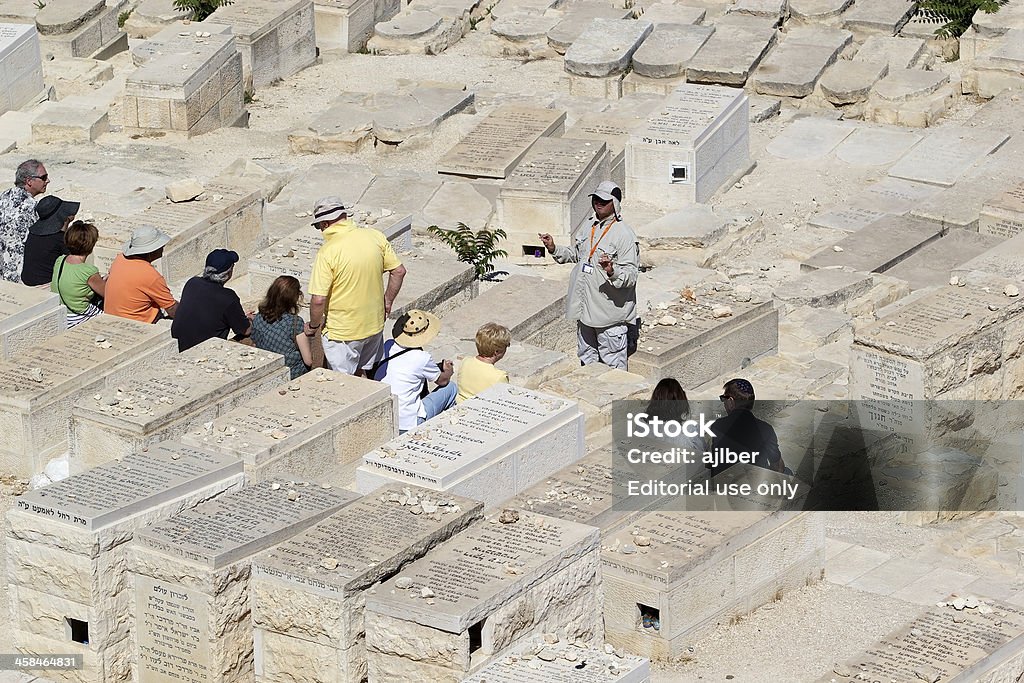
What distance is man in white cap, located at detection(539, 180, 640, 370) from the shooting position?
1158cm

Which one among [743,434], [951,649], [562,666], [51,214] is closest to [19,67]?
[51,214]

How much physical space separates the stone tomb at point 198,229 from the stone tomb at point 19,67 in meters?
4.37

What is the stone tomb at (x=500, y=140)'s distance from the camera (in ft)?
52.1

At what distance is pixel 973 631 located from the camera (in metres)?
8.38

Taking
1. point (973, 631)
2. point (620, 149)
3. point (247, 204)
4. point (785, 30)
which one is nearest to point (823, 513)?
point (973, 631)

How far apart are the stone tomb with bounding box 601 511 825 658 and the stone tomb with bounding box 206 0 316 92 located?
10.5 meters

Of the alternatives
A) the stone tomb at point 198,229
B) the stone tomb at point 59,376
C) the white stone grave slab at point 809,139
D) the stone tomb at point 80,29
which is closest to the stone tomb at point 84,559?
the stone tomb at point 59,376

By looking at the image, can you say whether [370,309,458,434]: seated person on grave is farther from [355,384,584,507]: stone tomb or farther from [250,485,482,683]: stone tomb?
[250,485,482,683]: stone tomb

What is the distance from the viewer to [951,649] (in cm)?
821

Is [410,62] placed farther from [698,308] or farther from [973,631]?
[973,631]

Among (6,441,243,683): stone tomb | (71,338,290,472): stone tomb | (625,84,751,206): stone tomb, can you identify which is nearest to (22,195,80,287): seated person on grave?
(71,338,290,472): stone tomb

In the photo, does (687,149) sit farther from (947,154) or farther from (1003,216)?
(1003,216)

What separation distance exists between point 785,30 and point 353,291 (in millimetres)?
9981

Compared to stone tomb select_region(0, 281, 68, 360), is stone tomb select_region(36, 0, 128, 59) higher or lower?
lower
